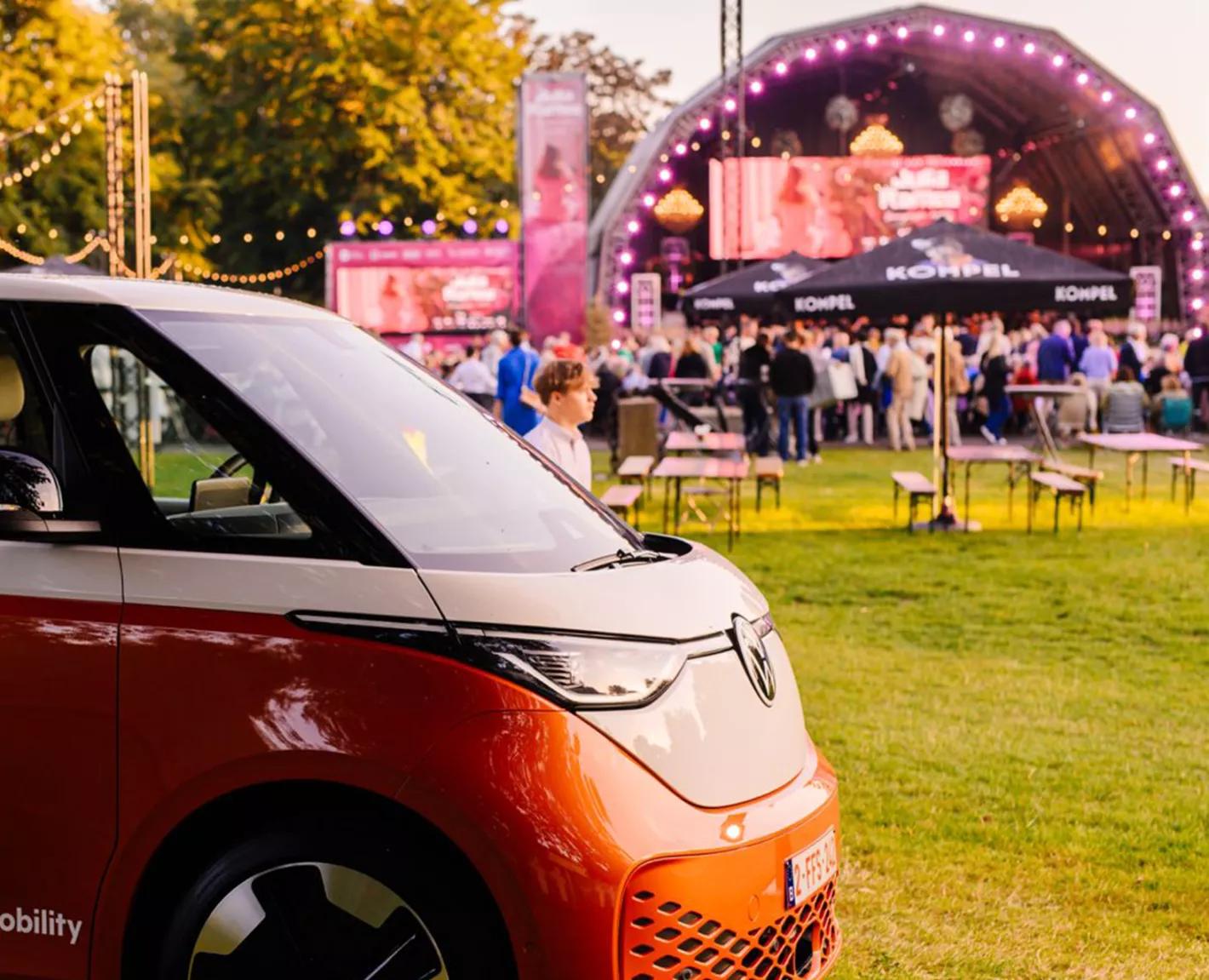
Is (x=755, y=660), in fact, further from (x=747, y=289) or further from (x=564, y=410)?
(x=747, y=289)

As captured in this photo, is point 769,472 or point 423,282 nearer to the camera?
point 769,472

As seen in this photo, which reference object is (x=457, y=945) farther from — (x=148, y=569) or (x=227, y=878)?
(x=148, y=569)

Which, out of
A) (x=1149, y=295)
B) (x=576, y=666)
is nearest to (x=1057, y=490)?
(x=576, y=666)

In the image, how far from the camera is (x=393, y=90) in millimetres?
43781

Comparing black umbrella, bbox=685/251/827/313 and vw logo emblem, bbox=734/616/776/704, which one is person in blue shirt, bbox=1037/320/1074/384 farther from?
vw logo emblem, bbox=734/616/776/704

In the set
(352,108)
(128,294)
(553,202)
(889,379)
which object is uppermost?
(352,108)

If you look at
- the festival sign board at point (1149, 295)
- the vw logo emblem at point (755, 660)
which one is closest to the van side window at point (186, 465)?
the vw logo emblem at point (755, 660)

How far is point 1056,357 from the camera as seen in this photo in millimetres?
25000

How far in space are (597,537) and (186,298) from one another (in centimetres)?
105

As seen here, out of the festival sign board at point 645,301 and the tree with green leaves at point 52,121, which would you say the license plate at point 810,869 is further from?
the tree with green leaves at point 52,121

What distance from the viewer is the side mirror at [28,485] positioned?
10.5 feet

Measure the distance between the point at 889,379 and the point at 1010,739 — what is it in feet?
61.0

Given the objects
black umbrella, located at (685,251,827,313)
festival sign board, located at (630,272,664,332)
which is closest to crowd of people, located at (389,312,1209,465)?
black umbrella, located at (685,251,827,313)

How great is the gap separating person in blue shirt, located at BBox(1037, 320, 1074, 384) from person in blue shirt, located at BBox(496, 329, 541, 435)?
10649 mm
